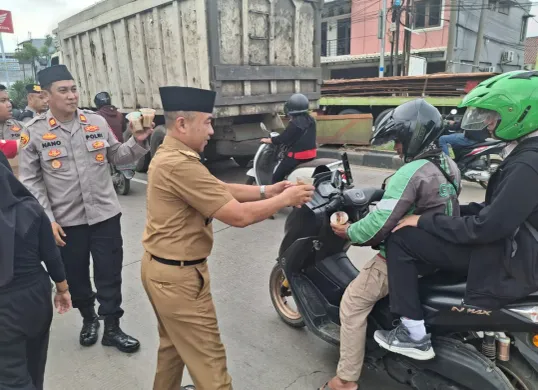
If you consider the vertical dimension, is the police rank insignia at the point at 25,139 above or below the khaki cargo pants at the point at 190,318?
above

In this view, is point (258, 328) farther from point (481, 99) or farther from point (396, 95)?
point (396, 95)

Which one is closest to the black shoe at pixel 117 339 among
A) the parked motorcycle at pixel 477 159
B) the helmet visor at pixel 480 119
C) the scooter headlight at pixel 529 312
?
the scooter headlight at pixel 529 312

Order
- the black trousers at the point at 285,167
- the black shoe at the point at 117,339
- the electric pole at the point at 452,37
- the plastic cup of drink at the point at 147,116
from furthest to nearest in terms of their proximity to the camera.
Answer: the electric pole at the point at 452,37 < the black trousers at the point at 285,167 < the black shoe at the point at 117,339 < the plastic cup of drink at the point at 147,116

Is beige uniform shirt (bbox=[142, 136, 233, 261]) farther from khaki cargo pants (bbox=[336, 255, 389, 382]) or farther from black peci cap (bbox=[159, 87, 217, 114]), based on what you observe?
khaki cargo pants (bbox=[336, 255, 389, 382])

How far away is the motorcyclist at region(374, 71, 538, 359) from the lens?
157cm

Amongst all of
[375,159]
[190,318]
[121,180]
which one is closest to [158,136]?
[121,180]

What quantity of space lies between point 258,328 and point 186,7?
4840 mm

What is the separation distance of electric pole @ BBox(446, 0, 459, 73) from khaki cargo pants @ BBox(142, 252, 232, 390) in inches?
870

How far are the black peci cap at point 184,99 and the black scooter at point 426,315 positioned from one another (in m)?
0.84

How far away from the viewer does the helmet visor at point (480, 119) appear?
1.70m

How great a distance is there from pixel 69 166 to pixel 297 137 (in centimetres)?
305

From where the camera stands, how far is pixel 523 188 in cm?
154

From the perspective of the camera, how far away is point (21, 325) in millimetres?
1795

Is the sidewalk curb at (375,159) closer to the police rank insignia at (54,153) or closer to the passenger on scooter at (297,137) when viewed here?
the passenger on scooter at (297,137)
